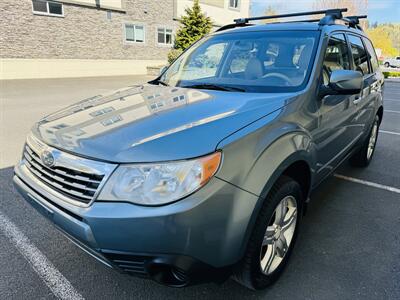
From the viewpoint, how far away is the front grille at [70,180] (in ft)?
5.14

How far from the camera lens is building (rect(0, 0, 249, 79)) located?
14.3 metres

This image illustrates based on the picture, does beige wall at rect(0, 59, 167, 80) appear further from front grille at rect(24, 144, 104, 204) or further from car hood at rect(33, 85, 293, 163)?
front grille at rect(24, 144, 104, 204)

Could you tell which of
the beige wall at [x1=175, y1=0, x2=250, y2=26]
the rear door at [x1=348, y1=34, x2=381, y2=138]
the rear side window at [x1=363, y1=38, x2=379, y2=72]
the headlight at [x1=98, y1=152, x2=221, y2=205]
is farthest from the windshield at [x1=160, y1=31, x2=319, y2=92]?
the beige wall at [x1=175, y1=0, x2=250, y2=26]

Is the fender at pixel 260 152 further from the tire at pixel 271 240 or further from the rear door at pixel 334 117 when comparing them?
the rear door at pixel 334 117

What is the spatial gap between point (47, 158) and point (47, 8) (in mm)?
16185

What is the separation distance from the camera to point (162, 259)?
1482 millimetres

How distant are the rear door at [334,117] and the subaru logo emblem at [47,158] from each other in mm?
1843

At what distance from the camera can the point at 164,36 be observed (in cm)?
2138

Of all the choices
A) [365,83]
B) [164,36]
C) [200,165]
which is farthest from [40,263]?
[164,36]

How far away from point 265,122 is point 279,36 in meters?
1.31

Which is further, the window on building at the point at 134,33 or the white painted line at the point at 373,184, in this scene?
the window on building at the point at 134,33

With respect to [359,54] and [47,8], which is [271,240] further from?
[47,8]

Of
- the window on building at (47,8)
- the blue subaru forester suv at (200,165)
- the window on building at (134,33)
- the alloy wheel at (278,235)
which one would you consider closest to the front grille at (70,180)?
the blue subaru forester suv at (200,165)

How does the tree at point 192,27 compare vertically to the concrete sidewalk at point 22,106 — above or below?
above
